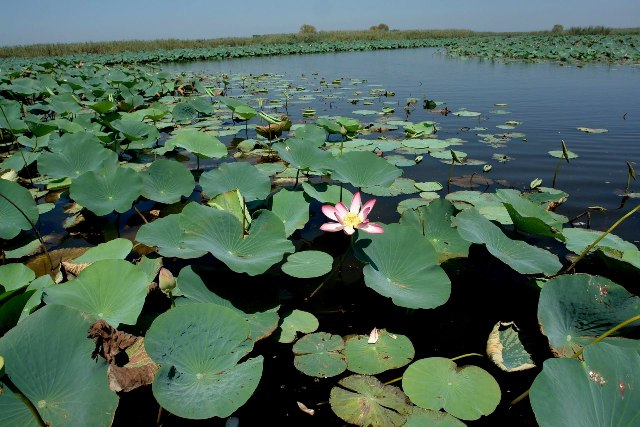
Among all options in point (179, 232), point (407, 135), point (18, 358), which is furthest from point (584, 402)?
point (407, 135)

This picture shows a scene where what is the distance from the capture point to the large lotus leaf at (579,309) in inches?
56.8

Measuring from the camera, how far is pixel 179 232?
1871 mm

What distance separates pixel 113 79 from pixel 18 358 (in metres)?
7.03

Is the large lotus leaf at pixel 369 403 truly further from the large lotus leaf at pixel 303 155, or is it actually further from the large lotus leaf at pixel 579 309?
the large lotus leaf at pixel 303 155

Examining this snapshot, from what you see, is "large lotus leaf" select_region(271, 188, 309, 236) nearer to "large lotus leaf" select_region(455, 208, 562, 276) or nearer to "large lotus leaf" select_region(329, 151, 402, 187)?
"large lotus leaf" select_region(329, 151, 402, 187)

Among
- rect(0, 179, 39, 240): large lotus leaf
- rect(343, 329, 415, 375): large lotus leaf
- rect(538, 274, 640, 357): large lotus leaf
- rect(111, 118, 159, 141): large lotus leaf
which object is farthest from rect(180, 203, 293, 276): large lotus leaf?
rect(111, 118, 159, 141): large lotus leaf

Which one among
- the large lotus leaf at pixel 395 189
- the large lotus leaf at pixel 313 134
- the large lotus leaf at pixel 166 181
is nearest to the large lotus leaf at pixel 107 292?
the large lotus leaf at pixel 166 181

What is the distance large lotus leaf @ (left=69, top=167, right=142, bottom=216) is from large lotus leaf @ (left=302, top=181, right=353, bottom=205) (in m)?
1.13

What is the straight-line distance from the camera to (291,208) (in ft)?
7.63

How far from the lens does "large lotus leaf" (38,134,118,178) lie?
2.75 m

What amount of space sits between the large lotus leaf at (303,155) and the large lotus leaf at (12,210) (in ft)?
5.16

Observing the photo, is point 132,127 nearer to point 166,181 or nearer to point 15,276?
Answer: point 166,181

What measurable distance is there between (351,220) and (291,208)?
2.16ft

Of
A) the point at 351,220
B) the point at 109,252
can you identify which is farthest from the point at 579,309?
the point at 109,252
